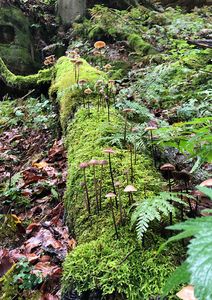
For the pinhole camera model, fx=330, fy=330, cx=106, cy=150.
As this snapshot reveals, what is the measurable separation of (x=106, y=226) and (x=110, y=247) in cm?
24

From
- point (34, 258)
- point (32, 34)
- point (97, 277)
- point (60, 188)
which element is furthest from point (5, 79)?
point (97, 277)

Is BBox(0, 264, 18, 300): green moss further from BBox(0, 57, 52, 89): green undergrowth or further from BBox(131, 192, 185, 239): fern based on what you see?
BBox(0, 57, 52, 89): green undergrowth

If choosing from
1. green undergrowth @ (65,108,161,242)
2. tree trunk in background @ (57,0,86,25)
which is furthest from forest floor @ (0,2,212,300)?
tree trunk in background @ (57,0,86,25)

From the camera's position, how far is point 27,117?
23.2 feet

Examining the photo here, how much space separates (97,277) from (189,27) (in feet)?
29.8

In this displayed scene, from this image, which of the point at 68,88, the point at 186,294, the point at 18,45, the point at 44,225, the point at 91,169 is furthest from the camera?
the point at 18,45

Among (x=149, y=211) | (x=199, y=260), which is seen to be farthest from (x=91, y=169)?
(x=199, y=260)

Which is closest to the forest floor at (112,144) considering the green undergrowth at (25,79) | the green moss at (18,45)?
the green undergrowth at (25,79)

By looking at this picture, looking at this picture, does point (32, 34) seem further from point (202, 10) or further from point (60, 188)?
point (60, 188)

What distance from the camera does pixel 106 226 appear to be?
2.13m

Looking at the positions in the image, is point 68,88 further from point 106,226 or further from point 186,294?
point 186,294

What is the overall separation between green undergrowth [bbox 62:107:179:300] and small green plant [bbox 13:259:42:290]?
1.53 feet

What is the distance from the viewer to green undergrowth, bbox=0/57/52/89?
745cm

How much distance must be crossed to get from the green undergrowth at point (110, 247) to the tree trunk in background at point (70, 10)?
9579 mm
